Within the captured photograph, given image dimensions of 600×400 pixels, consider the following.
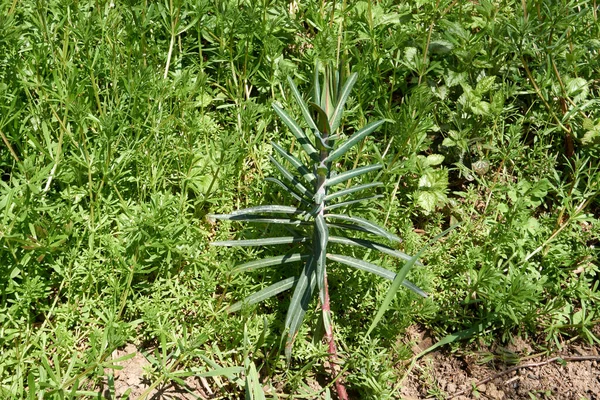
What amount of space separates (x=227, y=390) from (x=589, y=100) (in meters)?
2.32

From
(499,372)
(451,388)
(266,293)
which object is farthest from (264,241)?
(499,372)

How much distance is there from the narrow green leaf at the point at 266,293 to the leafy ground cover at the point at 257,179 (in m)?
0.06

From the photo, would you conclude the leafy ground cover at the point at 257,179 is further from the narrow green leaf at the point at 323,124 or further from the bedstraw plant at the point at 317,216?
the narrow green leaf at the point at 323,124

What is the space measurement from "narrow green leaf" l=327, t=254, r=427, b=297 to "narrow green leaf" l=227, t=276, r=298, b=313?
195mm

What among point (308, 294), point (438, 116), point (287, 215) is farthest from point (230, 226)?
point (438, 116)

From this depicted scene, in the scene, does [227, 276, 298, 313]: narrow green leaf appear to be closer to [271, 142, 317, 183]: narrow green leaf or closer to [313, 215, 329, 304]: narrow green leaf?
[313, 215, 329, 304]: narrow green leaf

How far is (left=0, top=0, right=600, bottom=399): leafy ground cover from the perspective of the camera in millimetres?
2904

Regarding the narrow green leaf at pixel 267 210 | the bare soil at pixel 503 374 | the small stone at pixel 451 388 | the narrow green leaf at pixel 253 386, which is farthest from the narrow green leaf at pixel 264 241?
the small stone at pixel 451 388

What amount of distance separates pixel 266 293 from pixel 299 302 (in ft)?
0.49

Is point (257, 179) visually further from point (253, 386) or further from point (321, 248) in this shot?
point (253, 386)

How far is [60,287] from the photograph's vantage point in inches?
114

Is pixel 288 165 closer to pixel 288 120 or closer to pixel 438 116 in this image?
pixel 288 120

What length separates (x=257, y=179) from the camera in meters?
3.35

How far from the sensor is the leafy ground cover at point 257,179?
9.53 feet
